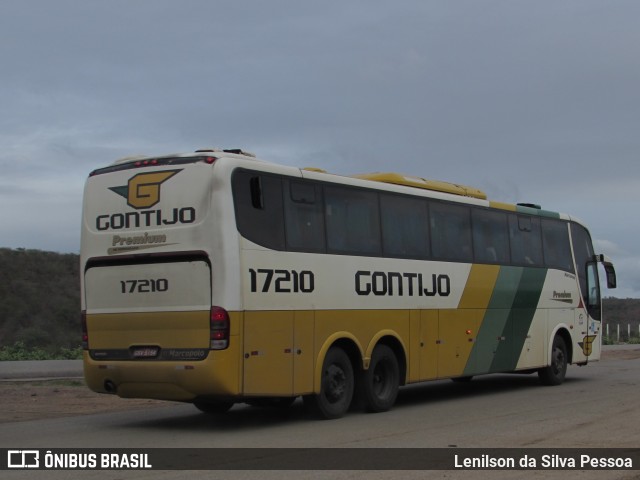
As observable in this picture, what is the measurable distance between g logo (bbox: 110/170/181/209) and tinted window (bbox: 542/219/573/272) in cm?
969

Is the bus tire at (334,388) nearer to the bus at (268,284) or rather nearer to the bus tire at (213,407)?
the bus at (268,284)

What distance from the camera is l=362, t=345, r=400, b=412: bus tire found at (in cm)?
1475

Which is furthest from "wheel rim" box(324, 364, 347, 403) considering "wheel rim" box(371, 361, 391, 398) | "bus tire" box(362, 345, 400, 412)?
"wheel rim" box(371, 361, 391, 398)

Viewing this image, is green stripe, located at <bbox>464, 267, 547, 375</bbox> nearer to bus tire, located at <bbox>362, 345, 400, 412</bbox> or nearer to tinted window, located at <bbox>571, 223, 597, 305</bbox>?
tinted window, located at <bbox>571, 223, 597, 305</bbox>

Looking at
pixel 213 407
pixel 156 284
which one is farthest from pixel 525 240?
pixel 156 284

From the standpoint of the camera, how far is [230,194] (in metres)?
12.6

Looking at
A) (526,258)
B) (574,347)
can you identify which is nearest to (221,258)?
(526,258)

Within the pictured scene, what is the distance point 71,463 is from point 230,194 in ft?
13.2

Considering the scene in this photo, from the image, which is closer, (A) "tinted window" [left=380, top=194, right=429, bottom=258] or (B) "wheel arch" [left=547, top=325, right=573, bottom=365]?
(A) "tinted window" [left=380, top=194, right=429, bottom=258]

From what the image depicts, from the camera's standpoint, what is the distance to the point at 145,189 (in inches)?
517

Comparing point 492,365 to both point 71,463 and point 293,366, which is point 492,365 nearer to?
point 293,366

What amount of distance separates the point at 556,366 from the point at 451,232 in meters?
4.94

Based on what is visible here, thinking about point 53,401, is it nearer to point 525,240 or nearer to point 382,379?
point 382,379

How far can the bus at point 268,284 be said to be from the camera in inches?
492
